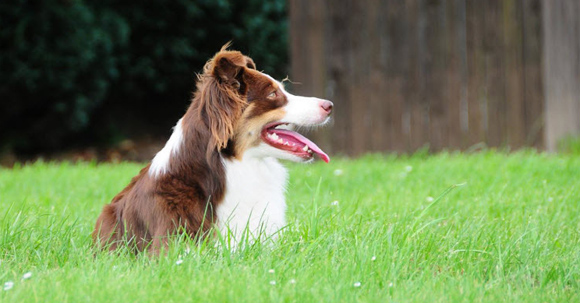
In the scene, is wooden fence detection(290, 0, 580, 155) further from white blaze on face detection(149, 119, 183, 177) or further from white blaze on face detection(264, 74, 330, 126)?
white blaze on face detection(149, 119, 183, 177)

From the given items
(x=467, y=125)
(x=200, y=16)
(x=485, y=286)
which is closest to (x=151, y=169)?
(x=485, y=286)

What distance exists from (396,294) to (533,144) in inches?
226

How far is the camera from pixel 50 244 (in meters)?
4.05

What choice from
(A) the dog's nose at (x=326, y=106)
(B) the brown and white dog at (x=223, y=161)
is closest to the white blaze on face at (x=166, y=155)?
(B) the brown and white dog at (x=223, y=161)

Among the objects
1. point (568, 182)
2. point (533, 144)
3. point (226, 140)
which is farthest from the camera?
point (533, 144)

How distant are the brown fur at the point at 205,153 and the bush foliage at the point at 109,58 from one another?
19.0 feet

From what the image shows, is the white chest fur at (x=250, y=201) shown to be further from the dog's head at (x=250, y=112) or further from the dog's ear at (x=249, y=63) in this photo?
the dog's ear at (x=249, y=63)

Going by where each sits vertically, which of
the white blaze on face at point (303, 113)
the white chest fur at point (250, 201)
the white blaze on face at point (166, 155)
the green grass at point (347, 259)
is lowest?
the green grass at point (347, 259)

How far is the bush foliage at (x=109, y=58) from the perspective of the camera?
411 inches

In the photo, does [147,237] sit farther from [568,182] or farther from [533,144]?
[533,144]

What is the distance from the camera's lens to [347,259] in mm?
3684

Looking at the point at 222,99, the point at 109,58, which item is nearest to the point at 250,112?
the point at 222,99

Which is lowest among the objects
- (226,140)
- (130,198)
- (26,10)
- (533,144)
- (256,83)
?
(533,144)

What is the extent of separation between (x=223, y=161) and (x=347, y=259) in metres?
0.82
